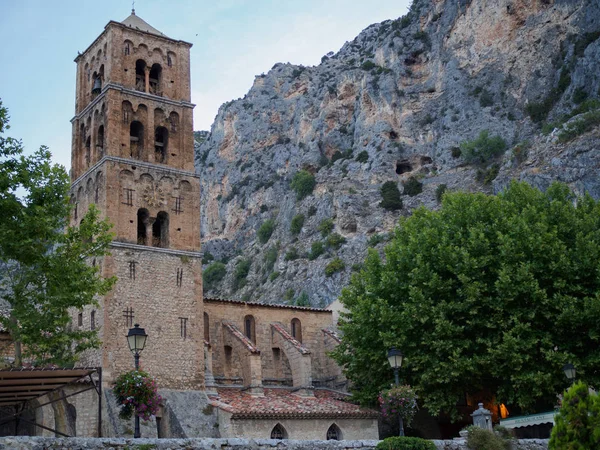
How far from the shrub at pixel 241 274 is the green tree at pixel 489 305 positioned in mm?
66165

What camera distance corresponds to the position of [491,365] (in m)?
30.3

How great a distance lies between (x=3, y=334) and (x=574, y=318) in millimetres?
24819

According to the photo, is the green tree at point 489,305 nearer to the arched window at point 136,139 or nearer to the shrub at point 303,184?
the arched window at point 136,139

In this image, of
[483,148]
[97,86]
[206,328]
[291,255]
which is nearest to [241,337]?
[206,328]

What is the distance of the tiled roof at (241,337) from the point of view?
38.0 metres

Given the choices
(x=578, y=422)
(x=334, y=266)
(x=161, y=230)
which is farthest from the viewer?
(x=334, y=266)

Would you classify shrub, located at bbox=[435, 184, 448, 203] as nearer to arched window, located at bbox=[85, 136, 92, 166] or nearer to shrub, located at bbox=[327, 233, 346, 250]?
shrub, located at bbox=[327, 233, 346, 250]

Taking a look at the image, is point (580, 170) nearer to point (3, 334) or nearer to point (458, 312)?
point (458, 312)

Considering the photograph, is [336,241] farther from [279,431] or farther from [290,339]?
[279,431]

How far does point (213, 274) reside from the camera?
10700 cm

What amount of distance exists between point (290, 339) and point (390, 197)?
49430mm

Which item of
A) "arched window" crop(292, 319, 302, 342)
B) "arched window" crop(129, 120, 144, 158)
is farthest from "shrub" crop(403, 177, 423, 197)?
"arched window" crop(129, 120, 144, 158)

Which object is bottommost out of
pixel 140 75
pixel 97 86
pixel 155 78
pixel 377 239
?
pixel 97 86

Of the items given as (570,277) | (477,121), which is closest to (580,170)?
(477,121)
